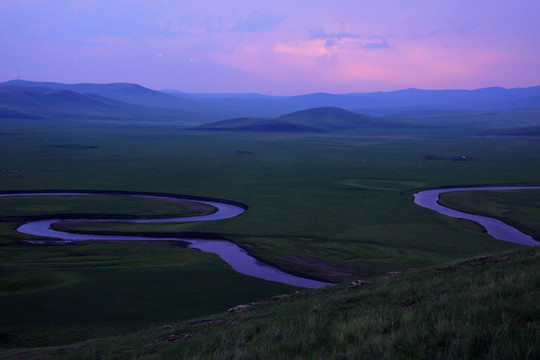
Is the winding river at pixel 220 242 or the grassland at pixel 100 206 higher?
the grassland at pixel 100 206

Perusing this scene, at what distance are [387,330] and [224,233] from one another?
3001cm

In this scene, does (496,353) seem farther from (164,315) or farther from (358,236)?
(358,236)

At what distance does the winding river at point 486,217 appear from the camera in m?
37.8

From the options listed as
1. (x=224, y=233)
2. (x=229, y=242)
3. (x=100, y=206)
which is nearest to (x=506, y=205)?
(x=224, y=233)

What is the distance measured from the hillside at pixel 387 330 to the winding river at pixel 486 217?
76.8ft

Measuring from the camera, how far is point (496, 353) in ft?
21.3

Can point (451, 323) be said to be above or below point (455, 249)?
above

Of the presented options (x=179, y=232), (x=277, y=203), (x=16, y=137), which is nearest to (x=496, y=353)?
(x=179, y=232)

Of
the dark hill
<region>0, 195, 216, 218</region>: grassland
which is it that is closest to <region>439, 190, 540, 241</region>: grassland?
<region>0, 195, 216, 218</region>: grassland

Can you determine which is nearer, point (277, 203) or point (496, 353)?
point (496, 353)

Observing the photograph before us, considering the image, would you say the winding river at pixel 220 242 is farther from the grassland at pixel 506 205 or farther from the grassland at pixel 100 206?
the grassland at pixel 506 205

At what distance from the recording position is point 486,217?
150 feet

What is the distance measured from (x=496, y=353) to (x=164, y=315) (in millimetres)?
15932

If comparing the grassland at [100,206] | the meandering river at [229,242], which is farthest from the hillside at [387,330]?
the grassland at [100,206]
